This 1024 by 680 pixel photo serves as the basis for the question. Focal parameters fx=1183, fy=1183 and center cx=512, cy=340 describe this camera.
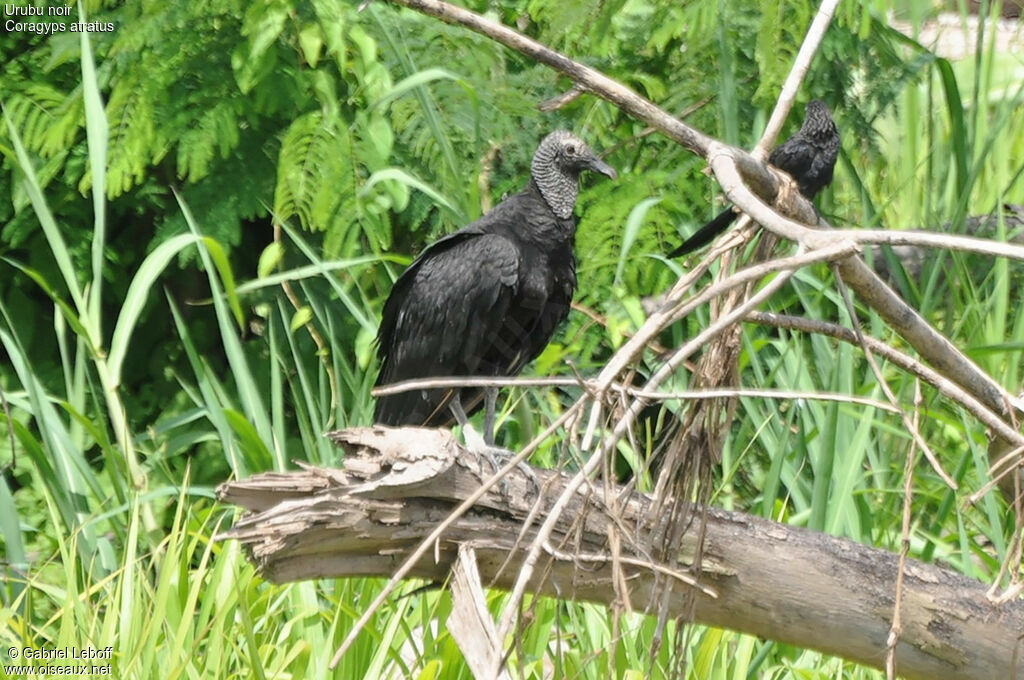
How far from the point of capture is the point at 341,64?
2.94m

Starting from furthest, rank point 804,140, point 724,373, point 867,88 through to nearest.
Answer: point 867,88
point 804,140
point 724,373

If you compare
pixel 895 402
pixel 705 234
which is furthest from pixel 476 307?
pixel 895 402

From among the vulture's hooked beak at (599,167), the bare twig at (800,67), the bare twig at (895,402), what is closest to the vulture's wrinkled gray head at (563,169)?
the vulture's hooked beak at (599,167)

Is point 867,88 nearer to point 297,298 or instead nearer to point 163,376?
point 297,298

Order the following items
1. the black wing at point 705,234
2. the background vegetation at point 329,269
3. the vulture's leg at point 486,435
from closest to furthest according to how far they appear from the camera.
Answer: the background vegetation at point 329,269 → the vulture's leg at point 486,435 → the black wing at point 705,234

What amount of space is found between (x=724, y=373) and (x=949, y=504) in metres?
1.24

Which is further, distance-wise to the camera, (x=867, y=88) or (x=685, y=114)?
(x=867, y=88)

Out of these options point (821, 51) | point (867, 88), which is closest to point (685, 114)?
point (821, 51)

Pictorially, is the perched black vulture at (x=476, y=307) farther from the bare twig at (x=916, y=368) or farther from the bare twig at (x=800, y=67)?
the bare twig at (x=800, y=67)

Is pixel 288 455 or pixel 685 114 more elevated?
pixel 685 114

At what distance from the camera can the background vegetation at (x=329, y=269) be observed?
243cm

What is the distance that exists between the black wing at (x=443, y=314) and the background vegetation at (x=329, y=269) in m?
0.10

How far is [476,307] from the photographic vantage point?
2887 mm

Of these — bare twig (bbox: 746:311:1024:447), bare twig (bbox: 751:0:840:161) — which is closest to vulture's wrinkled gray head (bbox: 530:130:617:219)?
bare twig (bbox: 746:311:1024:447)
